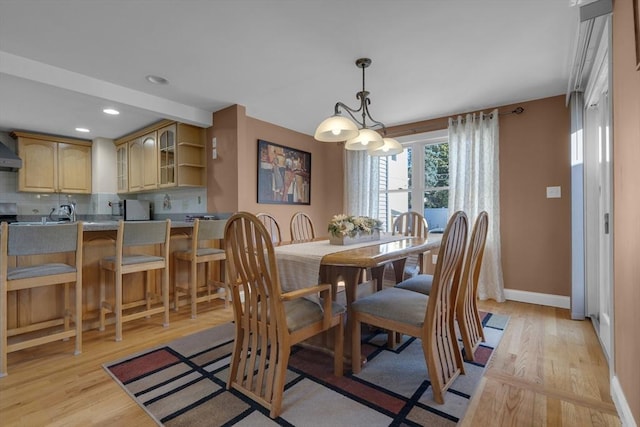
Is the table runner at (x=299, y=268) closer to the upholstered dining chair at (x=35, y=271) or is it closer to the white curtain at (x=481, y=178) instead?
the upholstered dining chair at (x=35, y=271)

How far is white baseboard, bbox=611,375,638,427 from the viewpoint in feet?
4.27

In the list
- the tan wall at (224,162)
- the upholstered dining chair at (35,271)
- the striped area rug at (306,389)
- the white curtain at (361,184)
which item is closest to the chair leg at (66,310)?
the upholstered dining chair at (35,271)

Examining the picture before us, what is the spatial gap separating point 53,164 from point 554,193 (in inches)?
259

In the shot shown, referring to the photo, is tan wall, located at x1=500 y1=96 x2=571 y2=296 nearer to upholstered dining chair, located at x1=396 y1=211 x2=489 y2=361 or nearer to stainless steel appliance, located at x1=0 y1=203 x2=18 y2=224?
upholstered dining chair, located at x1=396 y1=211 x2=489 y2=361

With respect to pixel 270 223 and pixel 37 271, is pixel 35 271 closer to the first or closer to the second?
pixel 37 271

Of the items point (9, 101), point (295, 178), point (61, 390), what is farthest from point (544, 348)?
point (9, 101)

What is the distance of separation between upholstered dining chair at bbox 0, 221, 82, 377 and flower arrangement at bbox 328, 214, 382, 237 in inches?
68.3

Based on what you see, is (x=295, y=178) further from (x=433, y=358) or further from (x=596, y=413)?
(x=596, y=413)

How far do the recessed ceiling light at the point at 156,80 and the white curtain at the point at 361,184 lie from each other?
8.43 feet

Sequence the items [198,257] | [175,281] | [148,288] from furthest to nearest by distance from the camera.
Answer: [175,281]
[198,257]
[148,288]

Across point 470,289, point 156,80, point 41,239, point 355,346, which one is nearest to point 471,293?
point 470,289

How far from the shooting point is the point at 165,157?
4.05 metres

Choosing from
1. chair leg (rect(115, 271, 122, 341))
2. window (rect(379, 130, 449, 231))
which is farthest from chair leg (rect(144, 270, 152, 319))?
window (rect(379, 130, 449, 231))

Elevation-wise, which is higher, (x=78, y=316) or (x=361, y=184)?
(x=361, y=184)
